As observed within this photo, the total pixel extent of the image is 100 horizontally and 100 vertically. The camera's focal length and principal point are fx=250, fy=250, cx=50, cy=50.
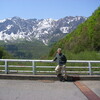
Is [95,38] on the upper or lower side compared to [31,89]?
upper

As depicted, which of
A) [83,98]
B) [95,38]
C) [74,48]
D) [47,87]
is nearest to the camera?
[83,98]

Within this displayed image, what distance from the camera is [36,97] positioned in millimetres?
8656

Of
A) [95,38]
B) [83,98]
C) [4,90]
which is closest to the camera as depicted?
[83,98]

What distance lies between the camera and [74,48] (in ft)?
176

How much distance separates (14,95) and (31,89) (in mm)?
1352

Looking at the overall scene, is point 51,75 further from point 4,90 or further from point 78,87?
point 4,90

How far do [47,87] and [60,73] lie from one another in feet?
6.95

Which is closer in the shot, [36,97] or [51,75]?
[36,97]

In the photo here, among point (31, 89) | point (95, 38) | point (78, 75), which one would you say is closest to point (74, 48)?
point (95, 38)

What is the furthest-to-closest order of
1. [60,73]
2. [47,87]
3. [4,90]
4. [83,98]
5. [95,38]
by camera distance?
[95,38] < [60,73] < [47,87] < [4,90] < [83,98]

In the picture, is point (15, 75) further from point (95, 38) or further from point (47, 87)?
point (95, 38)

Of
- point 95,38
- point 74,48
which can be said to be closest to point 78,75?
point 95,38

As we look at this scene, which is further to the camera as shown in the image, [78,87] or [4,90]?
[78,87]

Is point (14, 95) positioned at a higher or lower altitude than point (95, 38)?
lower
